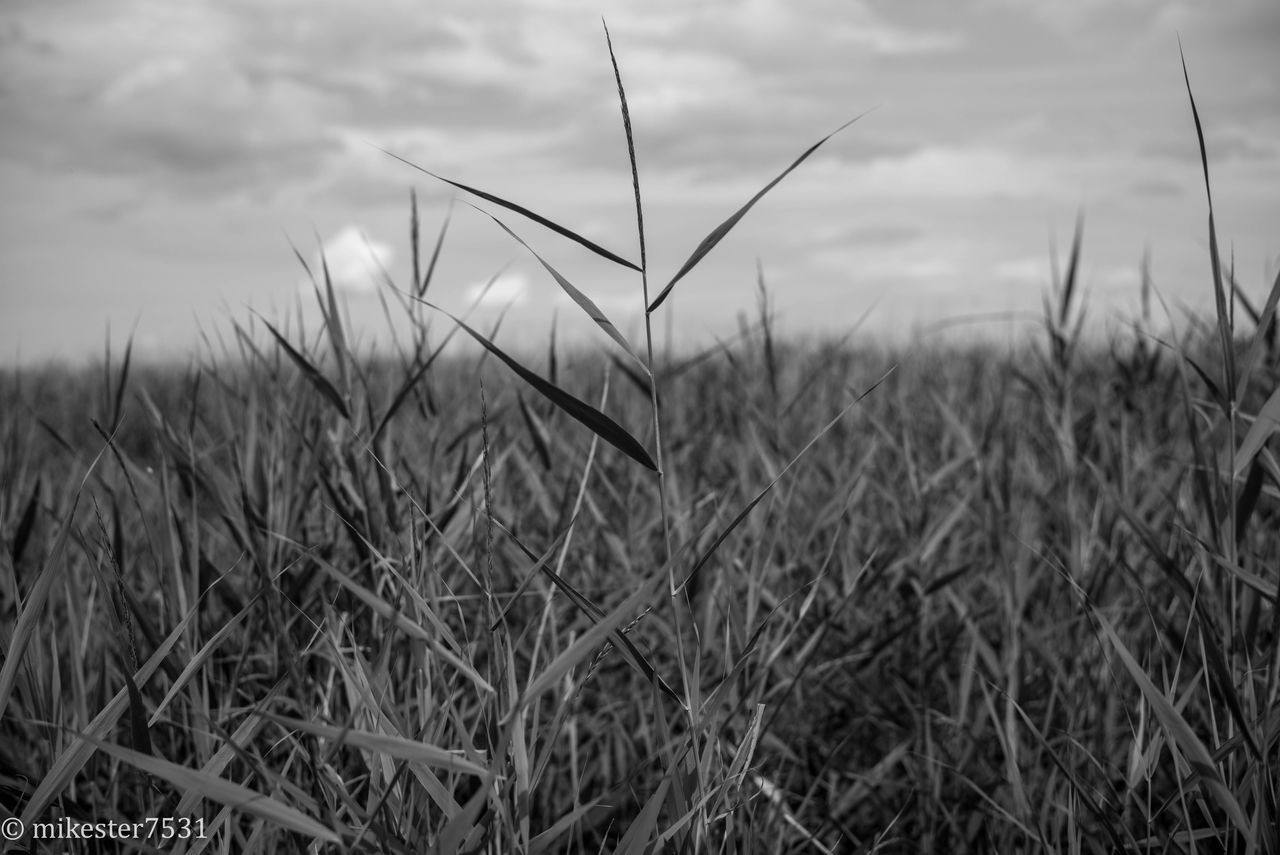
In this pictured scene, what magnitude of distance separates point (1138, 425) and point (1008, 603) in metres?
1.44

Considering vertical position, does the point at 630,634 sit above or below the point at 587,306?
below

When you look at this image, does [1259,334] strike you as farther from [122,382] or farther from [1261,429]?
[122,382]

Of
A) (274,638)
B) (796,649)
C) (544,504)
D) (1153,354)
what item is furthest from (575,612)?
(1153,354)

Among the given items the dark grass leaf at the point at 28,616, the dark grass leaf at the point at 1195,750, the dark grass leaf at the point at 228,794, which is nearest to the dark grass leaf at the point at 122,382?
the dark grass leaf at the point at 28,616

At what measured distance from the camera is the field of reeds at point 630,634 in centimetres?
87

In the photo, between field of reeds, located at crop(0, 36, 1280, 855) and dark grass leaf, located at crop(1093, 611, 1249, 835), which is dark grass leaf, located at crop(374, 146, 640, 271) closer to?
field of reeds, located at crop(0, 36, 1280, 855)

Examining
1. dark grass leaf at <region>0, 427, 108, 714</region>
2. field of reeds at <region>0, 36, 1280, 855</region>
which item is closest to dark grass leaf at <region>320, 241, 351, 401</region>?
field of reeds at <region>0, 36, 1280, 855</region>

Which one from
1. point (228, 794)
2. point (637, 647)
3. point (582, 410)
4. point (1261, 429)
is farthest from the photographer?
point (637, 647)

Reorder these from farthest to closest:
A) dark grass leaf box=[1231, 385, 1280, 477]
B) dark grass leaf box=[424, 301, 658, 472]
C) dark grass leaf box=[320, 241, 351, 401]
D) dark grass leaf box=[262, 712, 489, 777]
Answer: dark grass leaf box=[320, 241, 351, 401] → dark grass leaf box=[1231, 385, 1280, 477] → dark grass leaf box=[424, 301, 658, 472] → dark grass leaf box=[262, 712, 489, 777]

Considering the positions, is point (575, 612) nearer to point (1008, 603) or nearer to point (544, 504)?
point (544, 504)

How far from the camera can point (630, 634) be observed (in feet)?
5.92

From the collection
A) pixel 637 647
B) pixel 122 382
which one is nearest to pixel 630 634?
pixel 637 647

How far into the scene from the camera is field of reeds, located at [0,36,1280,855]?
0.87 m

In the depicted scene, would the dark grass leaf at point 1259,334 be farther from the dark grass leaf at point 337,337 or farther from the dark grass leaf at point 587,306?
the dark grass leaf at point 337,337
